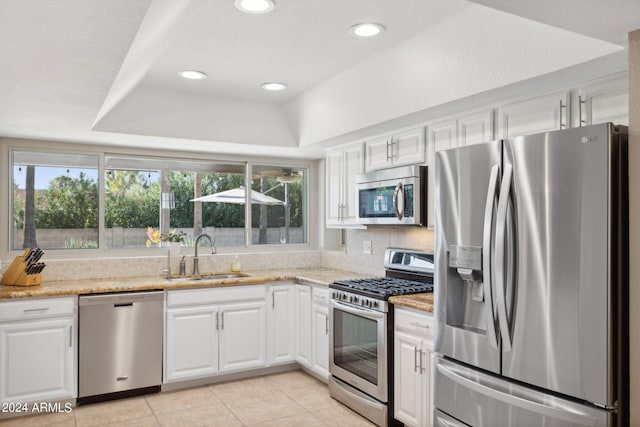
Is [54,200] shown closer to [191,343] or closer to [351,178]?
[191,343]

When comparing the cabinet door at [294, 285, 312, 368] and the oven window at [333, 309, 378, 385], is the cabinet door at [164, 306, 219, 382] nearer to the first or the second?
the cabinet door at [294, 285, 312, 368]

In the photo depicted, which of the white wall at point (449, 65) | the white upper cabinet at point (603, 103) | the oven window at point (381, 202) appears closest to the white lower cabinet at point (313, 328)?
the oven window at point (381, 202)

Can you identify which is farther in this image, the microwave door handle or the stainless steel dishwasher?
the stainless steel dishwasher

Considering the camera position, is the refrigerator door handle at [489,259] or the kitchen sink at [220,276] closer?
the refrigerator door handle at [489,259]

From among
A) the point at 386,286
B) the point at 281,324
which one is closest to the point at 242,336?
the point at 281,324

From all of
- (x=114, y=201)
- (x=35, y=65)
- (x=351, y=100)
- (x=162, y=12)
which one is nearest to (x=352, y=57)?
(x=351, y=100)

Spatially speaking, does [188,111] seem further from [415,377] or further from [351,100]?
[415,377]

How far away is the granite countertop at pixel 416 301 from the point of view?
279cm

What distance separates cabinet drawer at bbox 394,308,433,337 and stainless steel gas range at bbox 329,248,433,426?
69 millimetres

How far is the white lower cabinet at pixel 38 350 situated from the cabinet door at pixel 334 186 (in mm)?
2175

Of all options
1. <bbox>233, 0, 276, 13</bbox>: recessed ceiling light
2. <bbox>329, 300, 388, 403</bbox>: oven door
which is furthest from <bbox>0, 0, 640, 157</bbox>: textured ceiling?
<bbox>329, 300, 388, 403</bbox>: oven door

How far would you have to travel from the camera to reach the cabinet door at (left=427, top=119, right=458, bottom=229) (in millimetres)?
3066

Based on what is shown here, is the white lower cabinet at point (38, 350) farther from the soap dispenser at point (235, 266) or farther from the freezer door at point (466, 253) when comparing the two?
the freezer door at point (466, 253)

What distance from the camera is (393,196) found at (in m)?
3.48
